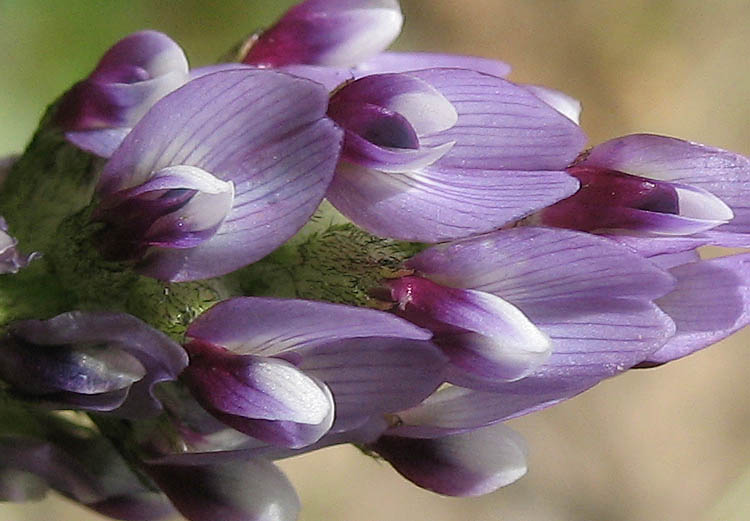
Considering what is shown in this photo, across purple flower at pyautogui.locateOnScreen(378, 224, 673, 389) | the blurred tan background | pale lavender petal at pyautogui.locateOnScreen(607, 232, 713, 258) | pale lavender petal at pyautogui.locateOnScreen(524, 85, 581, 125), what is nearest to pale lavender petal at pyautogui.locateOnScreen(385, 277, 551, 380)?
purple flower at pyautogui.locateOnScreen(378, 224, 673, 389)

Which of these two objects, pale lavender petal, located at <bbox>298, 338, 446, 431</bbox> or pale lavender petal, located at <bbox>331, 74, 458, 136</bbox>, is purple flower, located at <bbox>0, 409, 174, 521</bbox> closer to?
pale lavender petal, located at <bbox>298, 338, 446, 431</bbox>

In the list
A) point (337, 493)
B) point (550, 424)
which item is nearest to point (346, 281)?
point (337, 493)

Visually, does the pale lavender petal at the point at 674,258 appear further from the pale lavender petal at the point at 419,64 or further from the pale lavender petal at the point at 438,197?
the pale lavender petal at the point at 419,64

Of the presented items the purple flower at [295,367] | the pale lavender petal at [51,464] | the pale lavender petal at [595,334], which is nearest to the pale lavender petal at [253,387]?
the purple flower at [295,367]

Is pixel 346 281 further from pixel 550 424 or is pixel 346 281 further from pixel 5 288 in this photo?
pixel 550 424

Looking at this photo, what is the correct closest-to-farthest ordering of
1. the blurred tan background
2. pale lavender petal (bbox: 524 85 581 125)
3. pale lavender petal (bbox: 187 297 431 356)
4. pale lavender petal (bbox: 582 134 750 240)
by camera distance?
pale lavender petal (bbox: 187 297 431 356) < pale lavender petal (bbox: 582 134 750 240) < pale lavender petal (bbox: 524 85 581 125) < the blurred tan background

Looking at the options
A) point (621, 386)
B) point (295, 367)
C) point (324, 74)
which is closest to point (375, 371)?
point (295, 367)
